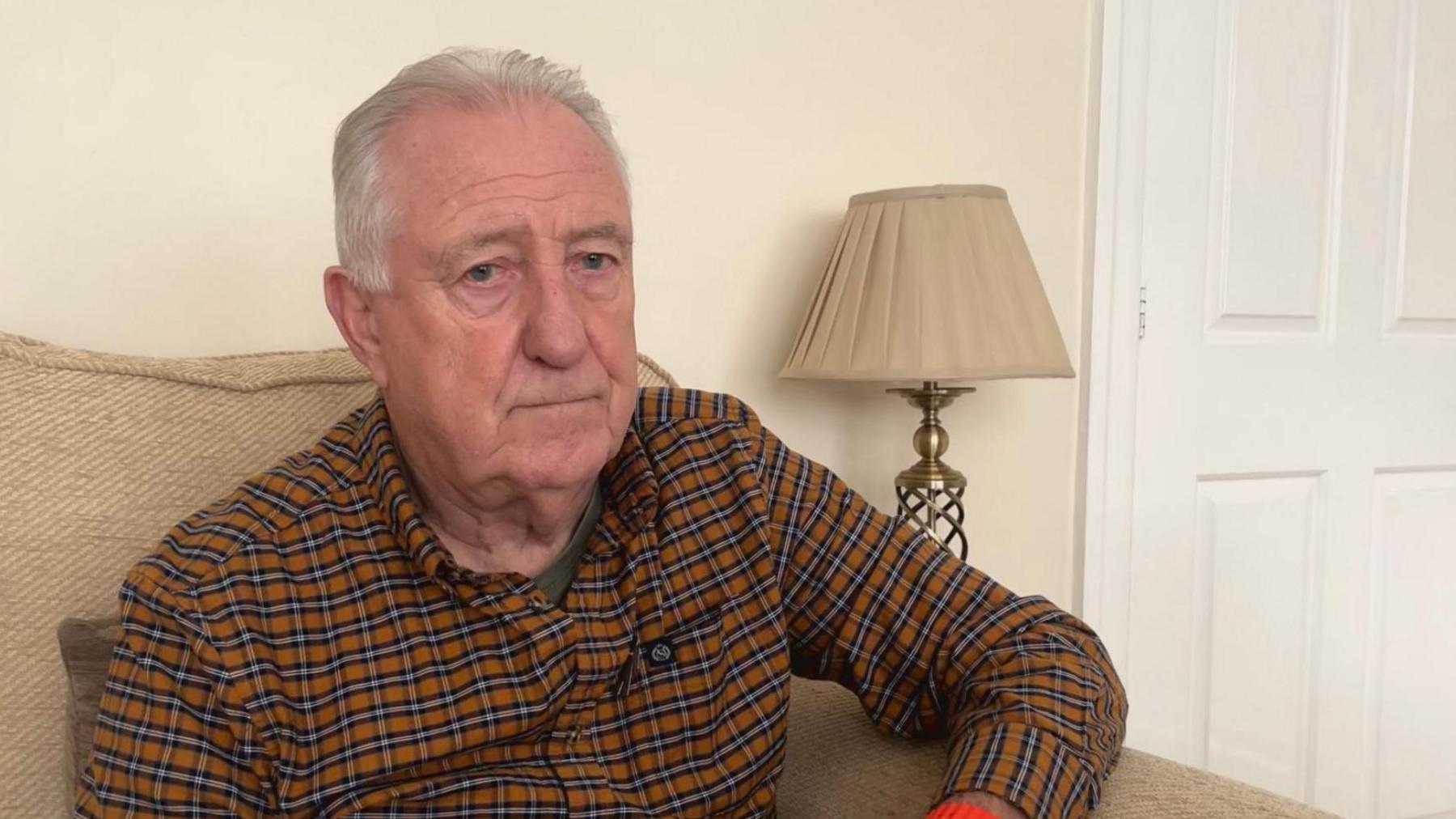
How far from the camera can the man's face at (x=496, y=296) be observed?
3.38ft

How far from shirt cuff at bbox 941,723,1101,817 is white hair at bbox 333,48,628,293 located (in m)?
0.63

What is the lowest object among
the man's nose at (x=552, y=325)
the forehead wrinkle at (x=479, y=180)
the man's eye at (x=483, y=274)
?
the man's nose at (x=552, y=325)

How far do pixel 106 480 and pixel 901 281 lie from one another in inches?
38.3

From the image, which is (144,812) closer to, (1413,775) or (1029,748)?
(1029,748)

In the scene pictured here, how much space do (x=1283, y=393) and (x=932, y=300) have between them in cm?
96

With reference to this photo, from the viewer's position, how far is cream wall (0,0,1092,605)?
55.4 inches

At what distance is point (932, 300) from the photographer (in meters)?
1.63

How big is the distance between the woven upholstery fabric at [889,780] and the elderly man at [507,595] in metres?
0.03

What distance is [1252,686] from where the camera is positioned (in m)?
2.28

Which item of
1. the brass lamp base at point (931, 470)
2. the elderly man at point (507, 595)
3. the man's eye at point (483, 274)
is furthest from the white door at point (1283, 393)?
the man's eye at point (483, 274)

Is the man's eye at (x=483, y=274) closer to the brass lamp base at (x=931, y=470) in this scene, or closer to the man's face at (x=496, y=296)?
the man's face at (x=496, y=296)

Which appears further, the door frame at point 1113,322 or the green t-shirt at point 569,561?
the door frame at point 1113,322

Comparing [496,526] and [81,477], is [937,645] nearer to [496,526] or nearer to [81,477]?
[496,526]

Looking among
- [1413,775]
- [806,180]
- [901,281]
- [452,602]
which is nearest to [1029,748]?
[452,602]
